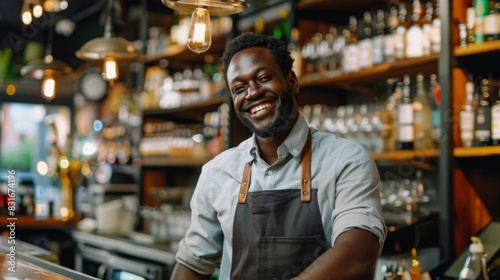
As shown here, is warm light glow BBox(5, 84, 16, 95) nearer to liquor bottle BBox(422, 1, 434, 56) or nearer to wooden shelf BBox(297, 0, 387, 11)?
wooden shelf BBox(297, 0, 387, 11)

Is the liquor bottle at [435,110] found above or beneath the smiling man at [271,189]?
above

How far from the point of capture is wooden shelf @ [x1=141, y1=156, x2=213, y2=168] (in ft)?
14.0

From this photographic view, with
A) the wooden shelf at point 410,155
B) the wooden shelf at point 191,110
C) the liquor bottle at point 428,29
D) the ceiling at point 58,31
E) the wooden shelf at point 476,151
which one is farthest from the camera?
the ceiling at point 58,31

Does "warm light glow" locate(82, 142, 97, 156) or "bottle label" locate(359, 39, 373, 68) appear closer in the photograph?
"bottle label" locate(359, 39, 373, 68)

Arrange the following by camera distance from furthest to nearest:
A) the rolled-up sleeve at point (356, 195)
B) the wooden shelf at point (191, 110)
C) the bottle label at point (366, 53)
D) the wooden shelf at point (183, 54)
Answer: the wooden shelf at point (183, 54) < the wooden shelf at point (191, 110) < the bottle label at point (366, 53) < the rolled-up sleeve at point (356, 195)

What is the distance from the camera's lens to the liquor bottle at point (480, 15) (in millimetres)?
2607

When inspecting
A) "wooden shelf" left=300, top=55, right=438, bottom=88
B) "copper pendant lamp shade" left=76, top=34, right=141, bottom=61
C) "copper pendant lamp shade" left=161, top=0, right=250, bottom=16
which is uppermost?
"copper pendant lamp shade" left=76, top=34, right=141, bottom=61

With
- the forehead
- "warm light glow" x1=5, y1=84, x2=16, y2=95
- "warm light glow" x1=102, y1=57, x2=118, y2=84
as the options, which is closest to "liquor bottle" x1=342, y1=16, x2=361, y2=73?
"warm light glow" x1=102, y1=57, x2=118, y2=84

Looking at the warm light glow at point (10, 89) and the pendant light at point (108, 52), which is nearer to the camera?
the pendant light at point (108, 52)

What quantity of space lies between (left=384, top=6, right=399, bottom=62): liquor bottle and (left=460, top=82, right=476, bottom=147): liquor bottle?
1.46ft

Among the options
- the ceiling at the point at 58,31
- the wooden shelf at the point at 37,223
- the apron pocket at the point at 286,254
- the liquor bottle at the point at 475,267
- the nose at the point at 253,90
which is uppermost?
the ceiling at the point at 58,31

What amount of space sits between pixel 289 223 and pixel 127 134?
15.1 feet

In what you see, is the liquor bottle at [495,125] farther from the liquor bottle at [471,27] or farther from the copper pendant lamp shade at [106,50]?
the copper pendant lamp shade at [106,50]

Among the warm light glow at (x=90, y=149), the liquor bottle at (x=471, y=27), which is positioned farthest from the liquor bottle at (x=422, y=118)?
the warm light glow at (x=90, y=149)
